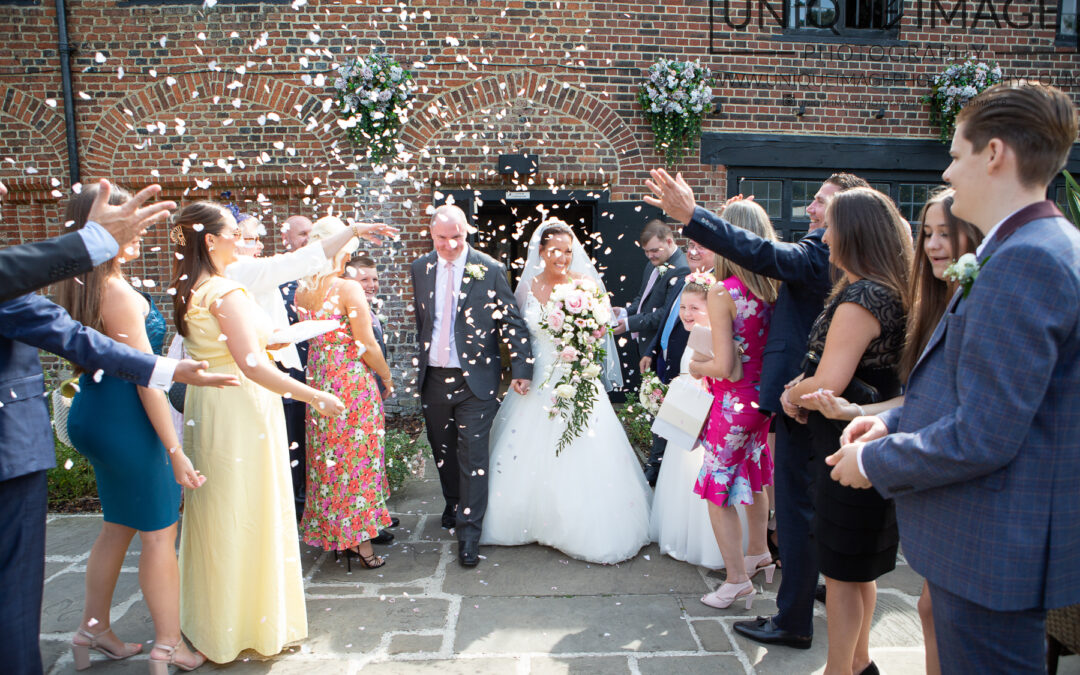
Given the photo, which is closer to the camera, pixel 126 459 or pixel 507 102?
pixel 126 459

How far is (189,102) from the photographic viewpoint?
750 cm

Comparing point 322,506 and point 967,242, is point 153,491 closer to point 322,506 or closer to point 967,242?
point 322,506

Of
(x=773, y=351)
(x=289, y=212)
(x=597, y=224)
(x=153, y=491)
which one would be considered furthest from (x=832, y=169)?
(x=153, y=491)

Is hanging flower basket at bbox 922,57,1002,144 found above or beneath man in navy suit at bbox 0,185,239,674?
above

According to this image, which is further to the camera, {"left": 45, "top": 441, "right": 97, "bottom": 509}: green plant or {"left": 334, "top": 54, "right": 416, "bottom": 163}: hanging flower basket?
{"left": 334, "top": 54, "right": 416, "bottom": 163}: hanging flower basket

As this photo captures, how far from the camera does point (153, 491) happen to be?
2855mm

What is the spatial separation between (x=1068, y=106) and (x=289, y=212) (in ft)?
24.0

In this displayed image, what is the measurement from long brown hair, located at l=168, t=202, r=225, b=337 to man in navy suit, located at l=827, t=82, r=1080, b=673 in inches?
108

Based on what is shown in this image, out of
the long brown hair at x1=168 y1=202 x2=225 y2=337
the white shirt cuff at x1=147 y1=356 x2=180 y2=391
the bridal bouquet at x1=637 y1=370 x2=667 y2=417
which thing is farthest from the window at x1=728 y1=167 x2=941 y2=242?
the white shirt cuff at x1=147 y1=356 x2=180 y2=391

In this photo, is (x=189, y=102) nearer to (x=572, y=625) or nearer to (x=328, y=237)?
(x=328, y=237)

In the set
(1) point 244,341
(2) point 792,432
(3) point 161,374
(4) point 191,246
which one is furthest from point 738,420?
(4) point 191,246

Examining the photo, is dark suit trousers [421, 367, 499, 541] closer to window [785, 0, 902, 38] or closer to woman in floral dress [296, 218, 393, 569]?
woman in floral dress [296, 218, 393, 569]

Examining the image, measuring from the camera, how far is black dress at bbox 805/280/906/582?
2418 millimetres

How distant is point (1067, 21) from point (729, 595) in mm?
8447
